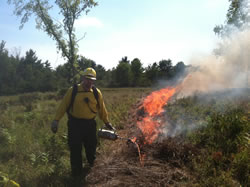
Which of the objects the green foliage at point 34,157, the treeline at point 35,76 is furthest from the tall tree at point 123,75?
the green foliage at point 34,157

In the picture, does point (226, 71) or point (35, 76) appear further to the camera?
point (35, 76)

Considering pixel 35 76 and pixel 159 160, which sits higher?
pixel 35 76

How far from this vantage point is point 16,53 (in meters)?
47.9

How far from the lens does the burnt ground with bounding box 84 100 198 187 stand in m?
3.51

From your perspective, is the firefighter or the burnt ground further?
the firefighter

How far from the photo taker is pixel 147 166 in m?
3.95

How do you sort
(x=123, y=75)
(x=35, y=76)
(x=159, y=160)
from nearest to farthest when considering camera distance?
(x=159, y=160), (x=35, y=76), (x=123, y=75)

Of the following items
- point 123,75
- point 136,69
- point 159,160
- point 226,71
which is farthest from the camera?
point 136,69

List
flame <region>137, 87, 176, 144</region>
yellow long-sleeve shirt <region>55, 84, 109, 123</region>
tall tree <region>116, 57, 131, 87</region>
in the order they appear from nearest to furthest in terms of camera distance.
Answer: yellow long-sleeve shirt <region>55, 84, 109, 123</region> < flame <region>137, 87, 176, 144</region> < tall tree <region>116, 57, 131, 87</region>

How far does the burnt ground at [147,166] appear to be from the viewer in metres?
3.51

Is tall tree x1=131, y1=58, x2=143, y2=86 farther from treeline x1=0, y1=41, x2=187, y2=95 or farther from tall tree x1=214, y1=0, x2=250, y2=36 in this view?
tall tree x1=214, y1=0, x2=250, y2=36

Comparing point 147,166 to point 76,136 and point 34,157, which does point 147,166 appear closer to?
point 76,136

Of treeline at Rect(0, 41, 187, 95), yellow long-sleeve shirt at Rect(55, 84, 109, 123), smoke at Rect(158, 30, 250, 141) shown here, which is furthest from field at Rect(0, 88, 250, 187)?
treeline at Rect(0, 41, 187, 95)

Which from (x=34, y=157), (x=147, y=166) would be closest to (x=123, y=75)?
(x=34, y=157)
